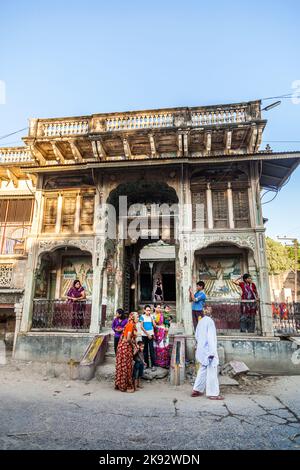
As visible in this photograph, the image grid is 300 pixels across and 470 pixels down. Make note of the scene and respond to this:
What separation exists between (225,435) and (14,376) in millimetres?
6572

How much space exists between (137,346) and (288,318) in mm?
5652

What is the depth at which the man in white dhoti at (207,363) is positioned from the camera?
6.04 meters

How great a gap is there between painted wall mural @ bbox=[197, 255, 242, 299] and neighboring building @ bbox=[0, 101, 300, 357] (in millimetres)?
42

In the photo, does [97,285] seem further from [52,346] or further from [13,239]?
[13,239]

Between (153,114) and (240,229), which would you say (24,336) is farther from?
(153,114)

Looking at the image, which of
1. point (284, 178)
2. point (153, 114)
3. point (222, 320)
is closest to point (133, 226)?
point (153, 114)

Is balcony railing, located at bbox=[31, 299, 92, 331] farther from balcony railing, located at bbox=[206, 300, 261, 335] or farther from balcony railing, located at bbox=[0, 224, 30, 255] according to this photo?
balcony railing, located at bbox=[206, 300, 261, 335]

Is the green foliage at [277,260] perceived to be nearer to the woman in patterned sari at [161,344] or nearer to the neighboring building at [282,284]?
the neighboring building at [282,284]


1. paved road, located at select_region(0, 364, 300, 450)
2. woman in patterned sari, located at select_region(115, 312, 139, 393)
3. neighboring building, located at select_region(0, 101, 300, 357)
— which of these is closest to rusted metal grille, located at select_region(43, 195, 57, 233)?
neighboring building, located at select_region(0, 101, 300, 357)

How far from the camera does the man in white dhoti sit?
238 inches

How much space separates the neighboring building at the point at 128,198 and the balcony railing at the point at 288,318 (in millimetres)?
524

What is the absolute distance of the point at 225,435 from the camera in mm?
4035

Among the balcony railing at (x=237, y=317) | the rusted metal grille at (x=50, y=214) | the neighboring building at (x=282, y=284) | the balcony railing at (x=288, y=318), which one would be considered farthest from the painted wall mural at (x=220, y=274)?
the neighboring building at (x=282, y=284)

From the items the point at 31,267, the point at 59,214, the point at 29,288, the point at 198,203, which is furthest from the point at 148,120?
the point at 29,288
